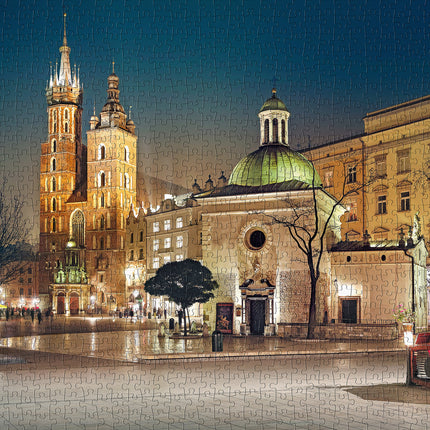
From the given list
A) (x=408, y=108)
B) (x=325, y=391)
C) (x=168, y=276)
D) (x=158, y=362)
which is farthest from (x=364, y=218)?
(x=325, y=391)

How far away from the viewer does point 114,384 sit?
1761 cm

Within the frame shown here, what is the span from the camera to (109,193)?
104m

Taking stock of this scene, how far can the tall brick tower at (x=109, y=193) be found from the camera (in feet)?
333

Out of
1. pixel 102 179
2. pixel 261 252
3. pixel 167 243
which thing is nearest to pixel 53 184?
pixel 102 179

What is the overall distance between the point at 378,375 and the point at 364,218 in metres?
42.1

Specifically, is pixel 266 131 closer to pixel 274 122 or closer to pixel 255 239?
pixel 274 122

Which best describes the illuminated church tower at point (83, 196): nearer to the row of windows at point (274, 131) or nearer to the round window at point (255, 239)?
the row of windows at point (274, 131)

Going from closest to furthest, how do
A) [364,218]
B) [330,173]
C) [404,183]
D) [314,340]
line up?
[314,340], [404,183], [364,218], [330,173]

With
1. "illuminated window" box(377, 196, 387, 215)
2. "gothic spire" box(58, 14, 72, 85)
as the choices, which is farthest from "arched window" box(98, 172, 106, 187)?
"illuminated window" box(377, 196, 387, 215)

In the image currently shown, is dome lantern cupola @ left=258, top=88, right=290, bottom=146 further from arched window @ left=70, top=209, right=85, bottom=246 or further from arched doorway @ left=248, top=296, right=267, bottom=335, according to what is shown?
arched window @ left=70, top=209, right=85, bottom=246

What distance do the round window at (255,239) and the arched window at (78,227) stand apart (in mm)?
69245

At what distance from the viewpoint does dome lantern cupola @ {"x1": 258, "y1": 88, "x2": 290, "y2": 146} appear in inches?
1928

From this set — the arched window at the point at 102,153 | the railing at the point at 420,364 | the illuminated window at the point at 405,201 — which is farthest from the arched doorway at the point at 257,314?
the arched window at the point at 102,153

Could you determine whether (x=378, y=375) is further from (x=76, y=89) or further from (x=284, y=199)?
(x=76, y=89)
